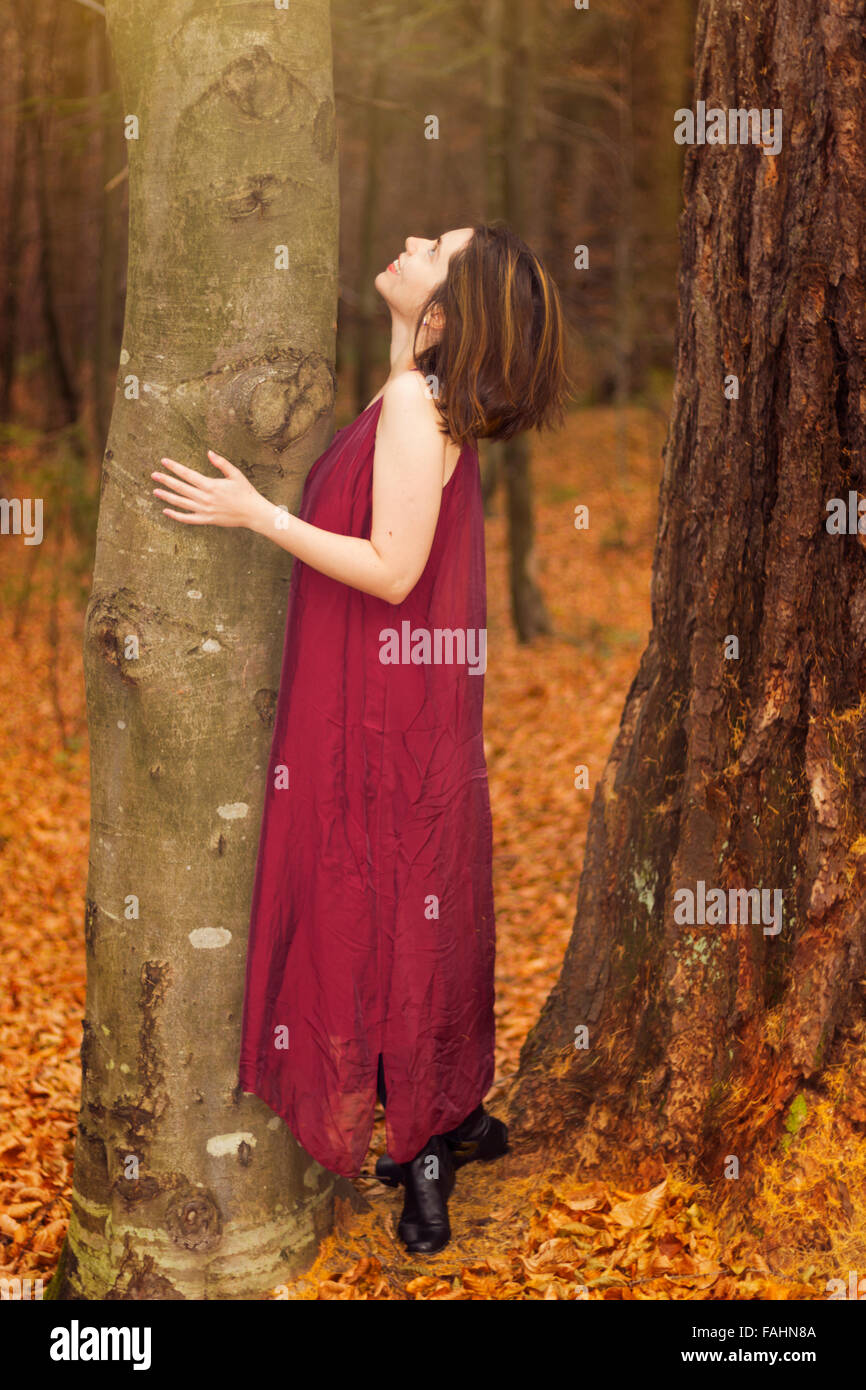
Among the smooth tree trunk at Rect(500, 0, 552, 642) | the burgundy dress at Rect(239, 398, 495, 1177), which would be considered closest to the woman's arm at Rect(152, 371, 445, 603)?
the burgundy dress at Rect(239, 398, 495, 1177)

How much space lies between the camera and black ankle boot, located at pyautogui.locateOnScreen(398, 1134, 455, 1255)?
119 inches

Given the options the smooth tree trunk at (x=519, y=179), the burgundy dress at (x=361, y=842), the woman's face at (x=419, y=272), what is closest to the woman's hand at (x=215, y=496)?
the burgundy dress at (x=361, y=842)

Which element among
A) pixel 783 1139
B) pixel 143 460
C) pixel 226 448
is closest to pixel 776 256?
pixel 226 448

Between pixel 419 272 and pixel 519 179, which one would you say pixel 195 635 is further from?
pixel 519 179

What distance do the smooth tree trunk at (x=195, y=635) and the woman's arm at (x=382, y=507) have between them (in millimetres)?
99

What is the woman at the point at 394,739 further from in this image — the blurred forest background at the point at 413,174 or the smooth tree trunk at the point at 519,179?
the smooth tree trunk at the point at 519,179

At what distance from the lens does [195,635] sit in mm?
2654

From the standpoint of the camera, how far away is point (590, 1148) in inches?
123

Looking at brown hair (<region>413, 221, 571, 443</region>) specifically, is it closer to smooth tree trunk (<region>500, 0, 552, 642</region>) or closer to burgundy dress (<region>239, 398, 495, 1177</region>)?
burgundy dress (<region>239, 398, 495, 1177</region>)

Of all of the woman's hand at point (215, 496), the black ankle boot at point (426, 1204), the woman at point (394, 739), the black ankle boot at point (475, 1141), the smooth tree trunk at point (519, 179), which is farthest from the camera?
the smooth tree trunk at point (519, 179)

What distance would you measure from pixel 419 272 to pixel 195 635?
3.13 ft

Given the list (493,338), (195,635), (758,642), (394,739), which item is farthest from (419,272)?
(758,642)

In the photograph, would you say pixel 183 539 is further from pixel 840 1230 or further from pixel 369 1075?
pixel 840 1230

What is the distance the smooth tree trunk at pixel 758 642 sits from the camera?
271 centimetres
